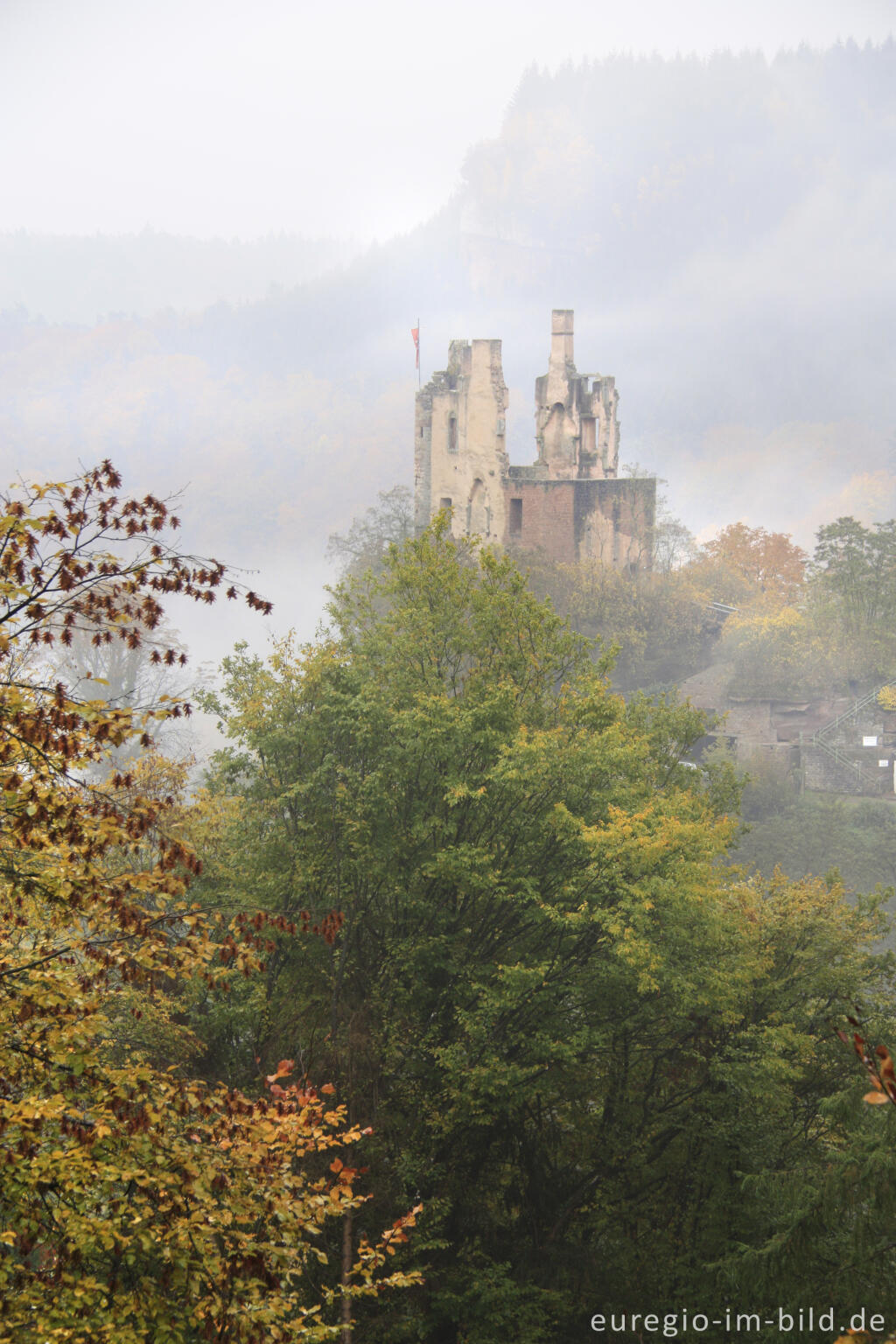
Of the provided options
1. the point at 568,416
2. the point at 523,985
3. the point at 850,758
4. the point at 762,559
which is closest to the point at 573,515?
A: the point at 568,416

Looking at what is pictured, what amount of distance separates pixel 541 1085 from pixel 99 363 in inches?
4282

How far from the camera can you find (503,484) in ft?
155

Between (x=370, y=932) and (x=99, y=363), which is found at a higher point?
(x=99, y=363)

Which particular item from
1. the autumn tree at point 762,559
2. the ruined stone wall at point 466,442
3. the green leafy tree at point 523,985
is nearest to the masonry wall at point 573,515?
the ruined stone wall at point 466,442

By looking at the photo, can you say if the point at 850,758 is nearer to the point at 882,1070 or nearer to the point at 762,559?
the point at 762,559

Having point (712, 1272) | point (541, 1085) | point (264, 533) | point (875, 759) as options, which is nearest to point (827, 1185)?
point (712, 1272)

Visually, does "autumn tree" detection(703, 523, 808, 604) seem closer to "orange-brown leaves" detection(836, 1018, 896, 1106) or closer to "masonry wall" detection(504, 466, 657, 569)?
"masonry wall" detection(504, 466, 657, 569)

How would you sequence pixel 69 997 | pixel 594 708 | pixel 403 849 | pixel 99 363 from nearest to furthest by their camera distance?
pixel 69 997 < pixel 403 849 < pixel 594 708 < pixel 99 363

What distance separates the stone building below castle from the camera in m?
46.8

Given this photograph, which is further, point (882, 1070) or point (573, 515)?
point (573, 515)

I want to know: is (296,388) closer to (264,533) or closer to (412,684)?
(264,533)

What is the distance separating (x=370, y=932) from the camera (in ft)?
56.0

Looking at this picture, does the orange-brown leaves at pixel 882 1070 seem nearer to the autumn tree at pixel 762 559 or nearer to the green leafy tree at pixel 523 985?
the green leafy tree at pixel 523 985

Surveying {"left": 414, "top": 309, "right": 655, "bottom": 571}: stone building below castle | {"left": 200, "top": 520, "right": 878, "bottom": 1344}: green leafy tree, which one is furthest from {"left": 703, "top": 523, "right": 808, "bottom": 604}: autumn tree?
{"left": 200, "top": 520, "right": 878, "bottom": 1344}: green leafy tree
